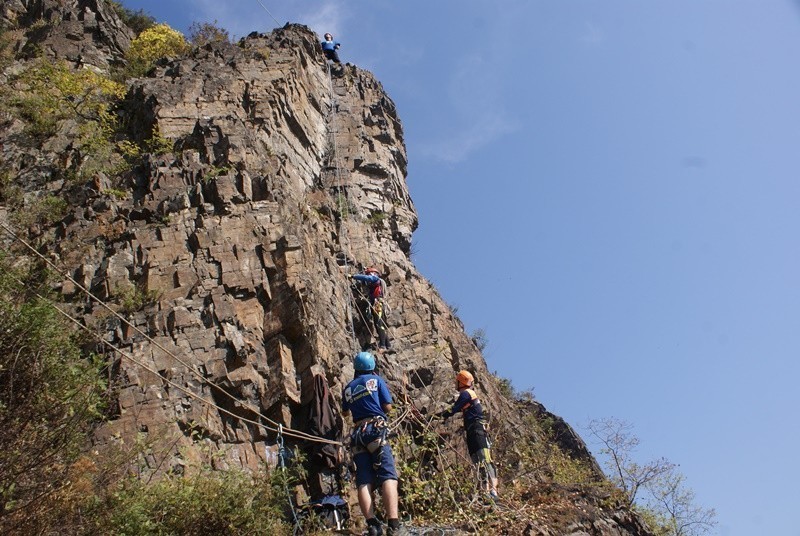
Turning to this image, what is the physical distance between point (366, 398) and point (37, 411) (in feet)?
13.2

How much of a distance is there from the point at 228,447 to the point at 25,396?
3246mm

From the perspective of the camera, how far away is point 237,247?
13547 mm

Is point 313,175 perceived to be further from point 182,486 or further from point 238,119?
point 182,486

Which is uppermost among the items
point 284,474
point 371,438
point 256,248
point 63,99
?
point 63,99

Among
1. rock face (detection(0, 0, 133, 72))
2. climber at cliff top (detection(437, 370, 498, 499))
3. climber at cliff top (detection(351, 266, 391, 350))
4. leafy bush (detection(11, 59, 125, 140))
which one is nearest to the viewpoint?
climber at cliff top (detection(437, 370, 498, 499))

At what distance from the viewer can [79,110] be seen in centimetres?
1825

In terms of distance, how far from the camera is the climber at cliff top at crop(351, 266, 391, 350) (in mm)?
15375

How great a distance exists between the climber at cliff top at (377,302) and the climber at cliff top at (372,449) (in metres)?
5.66

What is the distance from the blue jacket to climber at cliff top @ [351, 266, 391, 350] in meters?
5.61

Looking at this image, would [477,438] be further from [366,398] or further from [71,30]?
[71,30]

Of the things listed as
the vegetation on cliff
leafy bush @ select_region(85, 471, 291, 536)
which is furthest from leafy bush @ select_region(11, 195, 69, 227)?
leafy bush @ select_region(85, 471, 291, 536)

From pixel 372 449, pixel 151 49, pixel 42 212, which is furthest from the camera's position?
pixel 151 49

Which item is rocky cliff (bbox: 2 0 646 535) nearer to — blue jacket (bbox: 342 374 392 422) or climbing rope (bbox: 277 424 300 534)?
climbing rope (bbox: 277 424 300 534)

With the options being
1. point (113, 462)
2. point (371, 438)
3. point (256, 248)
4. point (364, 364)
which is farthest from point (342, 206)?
point (113, 462)
